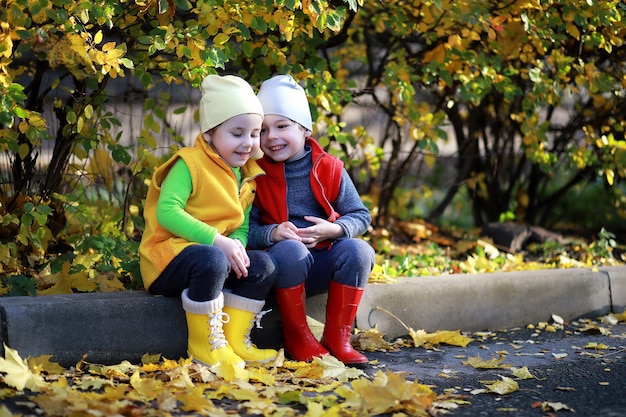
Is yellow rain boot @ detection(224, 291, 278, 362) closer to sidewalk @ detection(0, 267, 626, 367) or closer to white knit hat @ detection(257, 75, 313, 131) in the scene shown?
sidewalk @ detection(0, 267, 626, 367)

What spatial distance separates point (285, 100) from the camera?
3.83 m

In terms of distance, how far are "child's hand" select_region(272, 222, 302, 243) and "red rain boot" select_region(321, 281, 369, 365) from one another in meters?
0.27

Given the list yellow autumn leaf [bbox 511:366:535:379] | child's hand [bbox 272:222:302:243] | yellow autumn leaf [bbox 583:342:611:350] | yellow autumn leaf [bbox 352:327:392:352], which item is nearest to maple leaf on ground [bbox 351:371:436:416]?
yellow autumn leaf [bbox 511:366:535:379]

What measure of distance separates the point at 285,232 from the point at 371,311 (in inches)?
30.2

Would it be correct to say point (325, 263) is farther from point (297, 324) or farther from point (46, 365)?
point (46, 365)

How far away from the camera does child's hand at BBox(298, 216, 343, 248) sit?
3.75 m

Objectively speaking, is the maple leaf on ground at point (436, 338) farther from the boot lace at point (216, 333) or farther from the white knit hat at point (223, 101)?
the white knit hat at point (223, 101)

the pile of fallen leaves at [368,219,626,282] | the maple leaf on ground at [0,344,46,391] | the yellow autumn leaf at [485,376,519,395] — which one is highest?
the pile of fallen leaves at [368,219,626,282]

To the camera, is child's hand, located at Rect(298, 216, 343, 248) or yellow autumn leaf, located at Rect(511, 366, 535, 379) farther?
child's hand, located at Rect(298, 216, 343, 248)

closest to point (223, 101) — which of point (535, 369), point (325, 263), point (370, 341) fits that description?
point (325, 263)

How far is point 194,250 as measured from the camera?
342cm

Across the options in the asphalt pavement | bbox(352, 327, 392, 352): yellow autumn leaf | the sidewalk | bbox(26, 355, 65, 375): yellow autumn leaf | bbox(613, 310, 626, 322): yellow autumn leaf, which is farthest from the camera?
bbox(613, 310, 626, 322): yellow autumn leaf

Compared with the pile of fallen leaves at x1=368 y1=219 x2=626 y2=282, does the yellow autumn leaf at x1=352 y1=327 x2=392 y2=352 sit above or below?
below

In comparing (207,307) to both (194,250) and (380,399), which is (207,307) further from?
(380,399)
